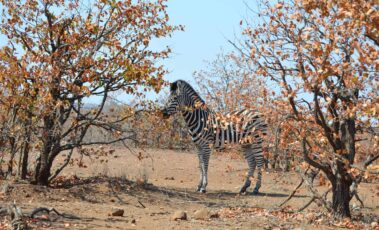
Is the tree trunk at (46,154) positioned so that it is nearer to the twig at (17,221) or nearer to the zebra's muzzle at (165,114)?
the zebra's muzzle at (165,114)

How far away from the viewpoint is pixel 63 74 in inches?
416

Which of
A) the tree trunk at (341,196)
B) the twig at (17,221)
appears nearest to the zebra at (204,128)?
the tree trunk at (341,196)

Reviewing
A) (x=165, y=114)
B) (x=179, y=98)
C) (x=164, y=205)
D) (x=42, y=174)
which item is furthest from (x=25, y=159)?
(x=179, y=98)

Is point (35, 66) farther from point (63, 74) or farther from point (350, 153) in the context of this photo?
point (350, 153)

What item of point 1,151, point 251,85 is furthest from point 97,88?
point 251,85

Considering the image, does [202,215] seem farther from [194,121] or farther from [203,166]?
[194,121]

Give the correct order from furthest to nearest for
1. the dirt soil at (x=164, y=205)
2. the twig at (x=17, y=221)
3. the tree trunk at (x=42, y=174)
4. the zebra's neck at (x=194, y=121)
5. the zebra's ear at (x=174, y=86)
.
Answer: the zebra's neck at (x=194, y=121)
the zebra's ear at (x=174, y=86)
the tree trunk at (x=42, y=174)
the dirt soil at (x=164, y=205)
the twig at (x=17, y=221)

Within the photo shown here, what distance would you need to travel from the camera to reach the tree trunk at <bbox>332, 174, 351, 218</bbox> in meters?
9.02

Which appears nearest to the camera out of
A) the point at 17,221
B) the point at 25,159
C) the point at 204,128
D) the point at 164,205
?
the point at 17,221

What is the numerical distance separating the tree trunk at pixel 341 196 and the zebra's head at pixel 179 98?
17.0ft

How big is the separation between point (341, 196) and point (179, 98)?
230 inches

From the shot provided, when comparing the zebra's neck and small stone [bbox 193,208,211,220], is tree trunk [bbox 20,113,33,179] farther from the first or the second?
the zebra's neck

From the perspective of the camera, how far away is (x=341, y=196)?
29.6 ft

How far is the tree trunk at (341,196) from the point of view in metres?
9.02
